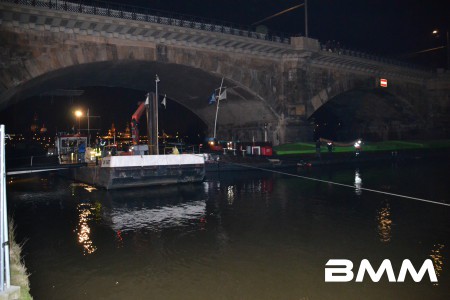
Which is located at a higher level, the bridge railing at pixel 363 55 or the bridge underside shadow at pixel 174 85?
the bridge railing at pixel 363 55

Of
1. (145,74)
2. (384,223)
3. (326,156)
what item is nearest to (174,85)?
(145,74)

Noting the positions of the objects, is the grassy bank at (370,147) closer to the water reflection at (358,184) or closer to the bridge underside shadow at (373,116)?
the bridge underside shadow at (373,116)

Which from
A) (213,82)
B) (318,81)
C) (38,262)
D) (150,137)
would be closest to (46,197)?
(150,137)

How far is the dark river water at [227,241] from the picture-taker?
25.5 ft

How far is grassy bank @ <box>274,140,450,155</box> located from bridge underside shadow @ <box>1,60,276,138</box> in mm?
6109

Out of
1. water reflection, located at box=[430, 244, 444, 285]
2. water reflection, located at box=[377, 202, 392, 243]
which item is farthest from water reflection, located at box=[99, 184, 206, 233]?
water reflection, located at box=[430, 244, 444, 285]

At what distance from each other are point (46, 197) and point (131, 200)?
5.23 meters

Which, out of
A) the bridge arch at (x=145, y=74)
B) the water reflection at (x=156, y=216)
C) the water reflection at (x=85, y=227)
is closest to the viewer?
the water reflection at (x=85, y=227)

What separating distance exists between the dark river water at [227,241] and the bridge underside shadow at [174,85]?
1500 cm

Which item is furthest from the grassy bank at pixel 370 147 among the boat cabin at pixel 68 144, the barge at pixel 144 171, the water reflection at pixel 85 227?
the water reflection at pixel 85 227

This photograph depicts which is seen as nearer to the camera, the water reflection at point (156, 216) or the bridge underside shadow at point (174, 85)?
the water reflection at point (156, 216)

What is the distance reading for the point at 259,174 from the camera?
29609mm

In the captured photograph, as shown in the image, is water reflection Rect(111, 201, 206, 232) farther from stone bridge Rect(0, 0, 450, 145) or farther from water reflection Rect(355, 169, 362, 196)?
stone bridge Rect(0, 0, 450, 145)

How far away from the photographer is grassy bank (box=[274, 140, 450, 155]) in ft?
126
